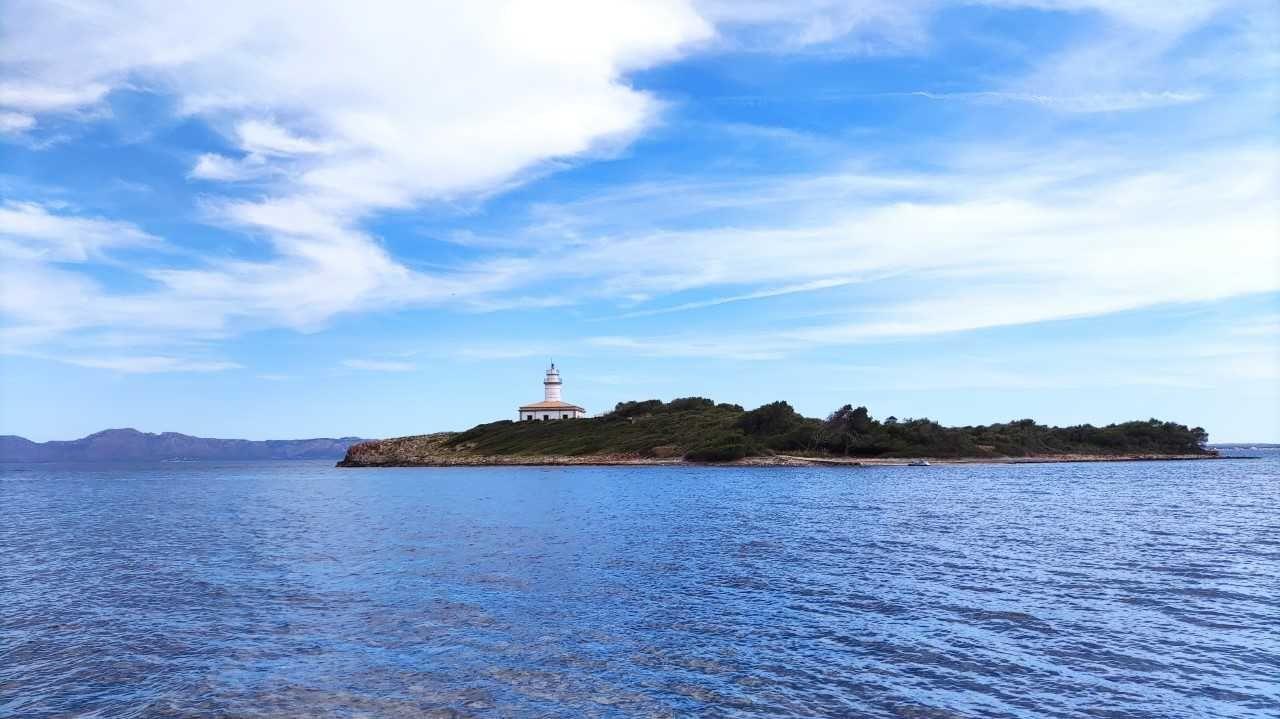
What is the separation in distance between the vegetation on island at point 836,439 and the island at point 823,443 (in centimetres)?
21

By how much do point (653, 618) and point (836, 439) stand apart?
14282cm

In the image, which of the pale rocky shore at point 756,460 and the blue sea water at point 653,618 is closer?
the blue sea water at point 653,618

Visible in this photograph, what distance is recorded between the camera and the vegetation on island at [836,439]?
163m

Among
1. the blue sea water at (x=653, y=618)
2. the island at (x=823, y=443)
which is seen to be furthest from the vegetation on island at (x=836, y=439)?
the blue sea water at (x=653, y=618)

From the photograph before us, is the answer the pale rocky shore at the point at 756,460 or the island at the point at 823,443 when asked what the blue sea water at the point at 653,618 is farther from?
the island at the point at 823,443

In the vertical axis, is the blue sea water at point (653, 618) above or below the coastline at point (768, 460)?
below

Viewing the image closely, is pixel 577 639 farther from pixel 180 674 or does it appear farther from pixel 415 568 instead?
pixel 415 568

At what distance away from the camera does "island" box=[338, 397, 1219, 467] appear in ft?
531

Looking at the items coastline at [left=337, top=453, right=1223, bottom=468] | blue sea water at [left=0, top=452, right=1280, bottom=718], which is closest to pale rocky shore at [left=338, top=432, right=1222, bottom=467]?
coastline at [left=337, top=453, right=1223, bottom=468]

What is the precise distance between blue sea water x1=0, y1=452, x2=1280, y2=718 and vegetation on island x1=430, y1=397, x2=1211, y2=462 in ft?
350

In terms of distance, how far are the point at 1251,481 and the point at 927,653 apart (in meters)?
110

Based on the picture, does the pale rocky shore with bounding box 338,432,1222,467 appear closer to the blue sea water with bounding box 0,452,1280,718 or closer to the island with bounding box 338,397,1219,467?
the island with bounding box 338,397,1219,467

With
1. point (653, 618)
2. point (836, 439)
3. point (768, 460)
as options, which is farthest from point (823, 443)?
point (653, 618)

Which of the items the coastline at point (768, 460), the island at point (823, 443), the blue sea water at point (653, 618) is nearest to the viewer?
the blue sea water at point (653, 618)
